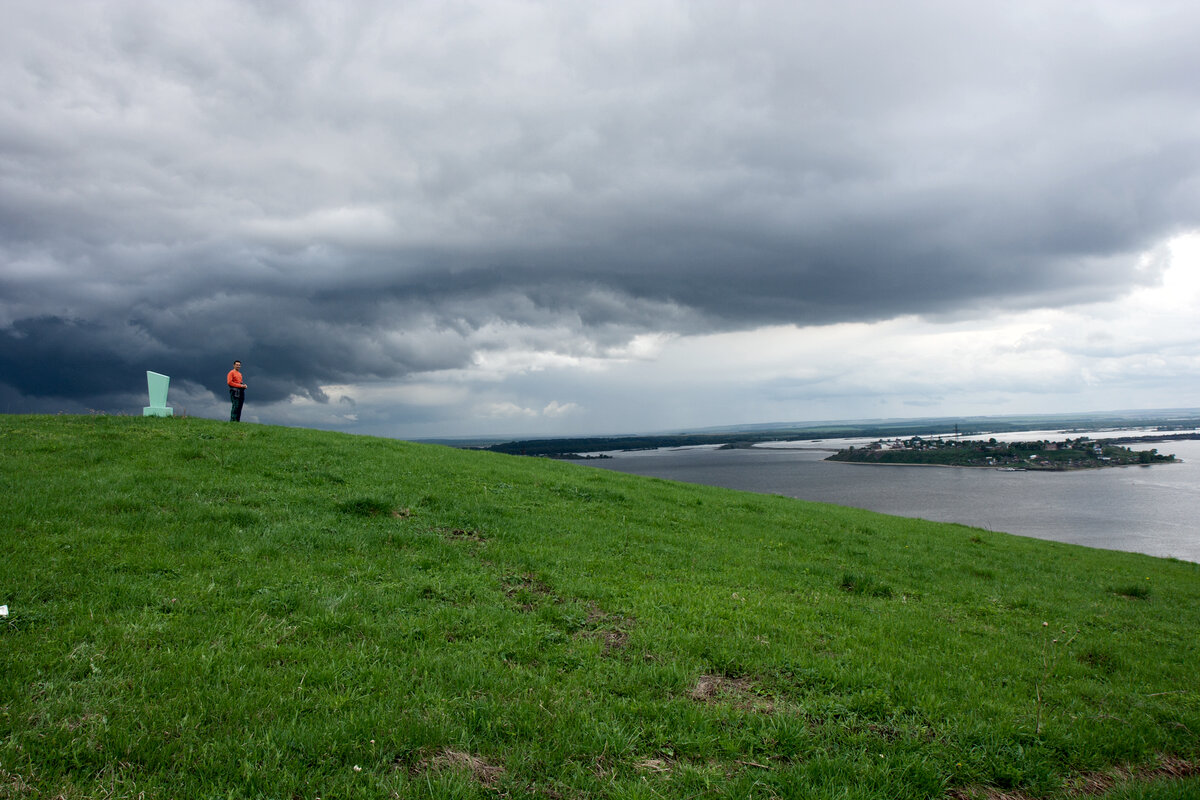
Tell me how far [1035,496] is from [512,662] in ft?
404

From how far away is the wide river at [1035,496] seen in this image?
65.3 m

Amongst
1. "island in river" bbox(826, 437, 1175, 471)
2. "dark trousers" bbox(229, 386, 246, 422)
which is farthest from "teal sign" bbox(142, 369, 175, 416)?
"island in river" bbox(826, 437, 1175, 471)

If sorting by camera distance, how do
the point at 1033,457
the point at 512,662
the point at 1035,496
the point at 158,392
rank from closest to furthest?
the point at 512,662, the point at 158,392, the point at 1035,496, the point at 1033,457

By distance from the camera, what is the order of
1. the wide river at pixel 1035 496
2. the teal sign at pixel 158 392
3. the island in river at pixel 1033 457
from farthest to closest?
1. the island in river at pixel 1033 457
2. the wide river at pixel 1035 496
3. the teal sign at pixel 158 392

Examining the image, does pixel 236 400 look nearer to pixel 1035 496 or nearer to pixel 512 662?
pixel 512 662

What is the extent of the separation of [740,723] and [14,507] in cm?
1423

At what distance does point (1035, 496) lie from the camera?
103m

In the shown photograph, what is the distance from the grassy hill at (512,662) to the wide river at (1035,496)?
197ft

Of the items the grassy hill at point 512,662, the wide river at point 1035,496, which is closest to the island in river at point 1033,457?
the wide river at point 1035,496

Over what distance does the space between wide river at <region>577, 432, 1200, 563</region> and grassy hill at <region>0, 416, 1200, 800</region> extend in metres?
59.9

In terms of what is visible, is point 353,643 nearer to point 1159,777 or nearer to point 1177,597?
point 1159,777

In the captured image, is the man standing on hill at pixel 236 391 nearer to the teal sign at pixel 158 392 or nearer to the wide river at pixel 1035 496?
the teal sign at pixel 158 392

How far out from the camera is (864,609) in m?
11.7

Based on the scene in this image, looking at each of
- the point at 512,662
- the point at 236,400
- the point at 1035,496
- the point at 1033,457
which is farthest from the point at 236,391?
the point at 1033,457
